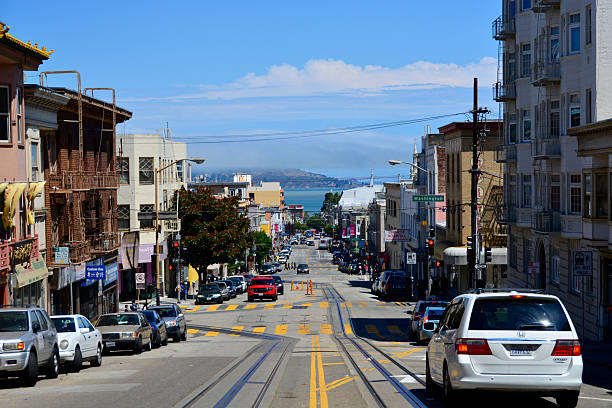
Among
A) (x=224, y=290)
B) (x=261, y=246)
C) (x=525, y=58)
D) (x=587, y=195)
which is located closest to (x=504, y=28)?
(x=525, y=58)

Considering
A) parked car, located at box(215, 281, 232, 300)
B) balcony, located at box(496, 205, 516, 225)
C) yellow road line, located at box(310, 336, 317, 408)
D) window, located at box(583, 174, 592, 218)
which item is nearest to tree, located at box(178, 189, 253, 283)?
parked car, located at box(215, 281, 232, 300)

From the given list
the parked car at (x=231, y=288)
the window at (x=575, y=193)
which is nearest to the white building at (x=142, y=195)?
the parked car at (x=231, y=288)

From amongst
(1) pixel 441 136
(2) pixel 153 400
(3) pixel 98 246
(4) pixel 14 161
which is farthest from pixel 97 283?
(1) pixel 441 136

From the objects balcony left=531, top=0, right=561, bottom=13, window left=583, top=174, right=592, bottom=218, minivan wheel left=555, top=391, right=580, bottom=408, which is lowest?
minivan wheel left=555, top=391, right=580, bottom=408

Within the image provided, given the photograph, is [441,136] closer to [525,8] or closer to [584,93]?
[525,8]

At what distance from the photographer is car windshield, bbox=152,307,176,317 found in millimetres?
33966

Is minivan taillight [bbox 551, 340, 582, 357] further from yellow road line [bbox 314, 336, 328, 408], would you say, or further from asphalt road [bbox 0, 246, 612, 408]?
yellow road line [bbox 314, 336, 328, 408]

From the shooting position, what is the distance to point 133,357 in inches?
1033

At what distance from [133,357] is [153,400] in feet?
37.6

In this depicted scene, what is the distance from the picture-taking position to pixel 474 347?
12.3 meters

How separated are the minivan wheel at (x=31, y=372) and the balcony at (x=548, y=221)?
909 inches

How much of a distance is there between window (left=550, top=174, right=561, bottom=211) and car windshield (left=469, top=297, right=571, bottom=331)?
77.5ft

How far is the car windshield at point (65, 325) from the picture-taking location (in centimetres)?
2233

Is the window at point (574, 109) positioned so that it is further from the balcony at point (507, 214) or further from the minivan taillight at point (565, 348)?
the minivan taillight at point (565, 348)
